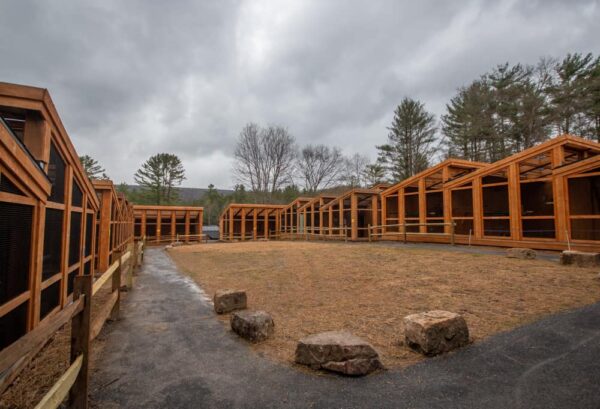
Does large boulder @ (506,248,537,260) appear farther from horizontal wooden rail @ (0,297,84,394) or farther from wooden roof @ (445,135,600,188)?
horizontal wooden rail @ (0,297,84,394)

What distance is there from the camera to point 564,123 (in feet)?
64.8

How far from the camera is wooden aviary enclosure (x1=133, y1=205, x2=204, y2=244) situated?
2281 centimetres

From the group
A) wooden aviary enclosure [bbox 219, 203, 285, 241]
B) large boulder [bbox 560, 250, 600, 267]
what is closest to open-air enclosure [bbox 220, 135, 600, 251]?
large boulder [bbox 560, 250, 600, 267]

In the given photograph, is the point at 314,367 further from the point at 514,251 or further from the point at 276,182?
the point at 276,182

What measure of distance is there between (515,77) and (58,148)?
94.5 ft

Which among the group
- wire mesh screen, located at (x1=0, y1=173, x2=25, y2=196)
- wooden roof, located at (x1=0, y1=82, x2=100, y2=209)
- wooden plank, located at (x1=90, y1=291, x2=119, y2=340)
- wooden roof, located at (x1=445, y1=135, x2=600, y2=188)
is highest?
wooden roof, located at (x1=445, y1=135, x2=600, y2=188)

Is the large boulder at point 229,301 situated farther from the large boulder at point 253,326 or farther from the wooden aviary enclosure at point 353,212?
the wooden aviary enclosure at point 353,212

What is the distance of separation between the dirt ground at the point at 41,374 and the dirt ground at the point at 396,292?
191 cm

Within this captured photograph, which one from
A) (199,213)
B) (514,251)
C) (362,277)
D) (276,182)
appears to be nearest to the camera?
(362,277)

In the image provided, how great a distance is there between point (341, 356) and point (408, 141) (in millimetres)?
30082

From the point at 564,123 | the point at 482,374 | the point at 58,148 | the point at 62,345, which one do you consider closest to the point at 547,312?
the point at 482,374

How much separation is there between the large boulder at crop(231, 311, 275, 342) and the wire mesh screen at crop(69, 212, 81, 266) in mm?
3402

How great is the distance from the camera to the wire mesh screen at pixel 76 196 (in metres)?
5.17

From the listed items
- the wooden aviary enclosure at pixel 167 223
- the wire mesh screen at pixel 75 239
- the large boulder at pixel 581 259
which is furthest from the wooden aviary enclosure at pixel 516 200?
the wooden aviary enclosure at pixel 167 223
